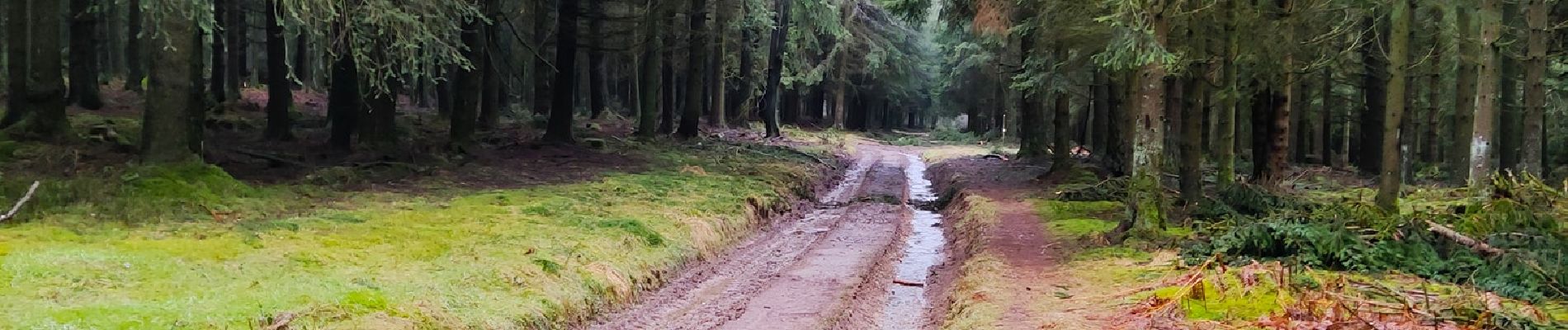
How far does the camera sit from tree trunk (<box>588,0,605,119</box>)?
2320 cm

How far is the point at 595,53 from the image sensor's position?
103ft

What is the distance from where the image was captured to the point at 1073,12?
14.4 m

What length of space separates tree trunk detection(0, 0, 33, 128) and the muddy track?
1189cm

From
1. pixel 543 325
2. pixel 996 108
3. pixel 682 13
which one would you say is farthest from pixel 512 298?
pixel 996 108

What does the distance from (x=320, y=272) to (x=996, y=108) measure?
36403 millimetres

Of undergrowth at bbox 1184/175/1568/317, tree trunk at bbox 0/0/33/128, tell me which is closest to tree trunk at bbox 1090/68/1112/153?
undergrowth at bbox 1184/175/1568/317

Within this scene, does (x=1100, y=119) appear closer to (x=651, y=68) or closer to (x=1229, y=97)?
(x=651, y=68)

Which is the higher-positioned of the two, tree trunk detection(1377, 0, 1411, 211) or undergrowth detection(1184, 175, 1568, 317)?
tree trunk detection(1377, 0, 1411, 211)

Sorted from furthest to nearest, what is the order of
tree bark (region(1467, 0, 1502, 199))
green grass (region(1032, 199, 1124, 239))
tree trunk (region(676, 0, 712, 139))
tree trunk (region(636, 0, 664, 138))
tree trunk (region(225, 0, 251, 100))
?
tree trunk (region(676, 0, 712, 139)), tree trunk (region(636, 0, 664, 138)), tree trunk (region(225, 0, 251, 100)), green grass (region(1032, 199, 1124, 239)), tree bark (region(1467, 0, 1502, 199))

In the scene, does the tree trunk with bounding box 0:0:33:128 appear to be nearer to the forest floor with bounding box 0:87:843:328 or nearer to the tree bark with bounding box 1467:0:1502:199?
the forest floor with bounding box 0:87:843:328

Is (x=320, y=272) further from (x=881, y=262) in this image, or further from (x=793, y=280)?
(x=881, y=262)

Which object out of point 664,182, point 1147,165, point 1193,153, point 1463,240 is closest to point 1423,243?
point 1463,240

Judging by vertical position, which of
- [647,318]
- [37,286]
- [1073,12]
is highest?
[1073,12]

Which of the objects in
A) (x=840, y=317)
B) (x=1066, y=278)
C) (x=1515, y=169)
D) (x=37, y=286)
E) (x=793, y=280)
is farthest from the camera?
(x=1515, y=169)
